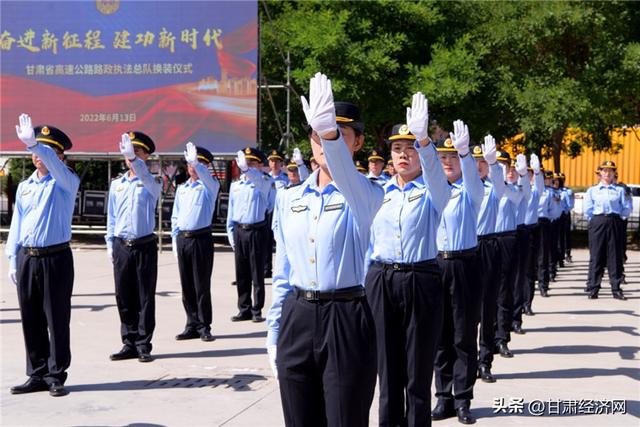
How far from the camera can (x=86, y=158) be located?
65.4ft

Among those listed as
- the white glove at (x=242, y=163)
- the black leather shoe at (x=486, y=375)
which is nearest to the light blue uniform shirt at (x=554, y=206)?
the white glove at (x=242, y=163)

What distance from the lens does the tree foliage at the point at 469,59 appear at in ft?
68.4

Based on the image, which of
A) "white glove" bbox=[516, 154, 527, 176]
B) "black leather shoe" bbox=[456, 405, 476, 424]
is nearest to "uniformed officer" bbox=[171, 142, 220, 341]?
"white glove" bbox=[516, 154, 527, 176]

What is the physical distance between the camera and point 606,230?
13.4m

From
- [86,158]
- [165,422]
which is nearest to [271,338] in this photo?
[165,422]

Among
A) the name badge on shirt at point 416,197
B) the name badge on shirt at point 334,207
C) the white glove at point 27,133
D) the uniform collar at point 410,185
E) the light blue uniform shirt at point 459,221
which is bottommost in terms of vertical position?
the light blue uniform shirt at point 459,221

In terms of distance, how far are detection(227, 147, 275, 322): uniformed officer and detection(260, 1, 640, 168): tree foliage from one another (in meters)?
9.95

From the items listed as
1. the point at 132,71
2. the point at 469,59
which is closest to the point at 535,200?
the point at 469,59

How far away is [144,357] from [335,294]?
4.74m

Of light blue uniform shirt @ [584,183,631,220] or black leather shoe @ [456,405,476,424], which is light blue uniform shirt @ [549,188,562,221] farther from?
black leather shoe @ [456,405,476,424]

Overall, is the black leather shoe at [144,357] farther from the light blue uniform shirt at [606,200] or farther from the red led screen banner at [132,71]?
the red led screen banner at [132,71]

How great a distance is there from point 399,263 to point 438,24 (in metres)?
18.2

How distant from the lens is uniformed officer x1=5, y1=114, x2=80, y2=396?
6.91 m

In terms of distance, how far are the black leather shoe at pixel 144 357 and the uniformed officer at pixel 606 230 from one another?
7.79 metres
